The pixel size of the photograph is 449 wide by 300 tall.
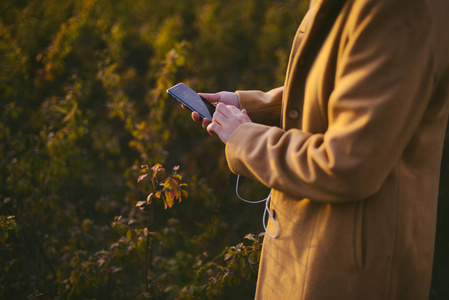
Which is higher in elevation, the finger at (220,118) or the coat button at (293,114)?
the finger at (220,118)

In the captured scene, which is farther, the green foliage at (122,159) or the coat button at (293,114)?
the green foliage at (122,159)

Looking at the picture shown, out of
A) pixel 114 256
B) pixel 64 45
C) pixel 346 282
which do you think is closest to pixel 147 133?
pixel 114 256

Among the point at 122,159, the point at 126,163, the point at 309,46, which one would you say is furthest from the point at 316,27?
the point at 126,163

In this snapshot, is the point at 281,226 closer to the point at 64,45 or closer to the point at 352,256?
the point at 352,256

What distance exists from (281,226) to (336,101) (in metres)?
0.50

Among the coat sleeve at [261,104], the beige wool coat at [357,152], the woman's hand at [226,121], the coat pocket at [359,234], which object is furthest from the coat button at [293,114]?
the coat sleeve at [261,104]

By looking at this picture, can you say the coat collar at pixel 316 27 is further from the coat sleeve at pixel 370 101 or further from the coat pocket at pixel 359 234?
the coat pocket at pixel 359 234

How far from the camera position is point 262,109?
1.67m

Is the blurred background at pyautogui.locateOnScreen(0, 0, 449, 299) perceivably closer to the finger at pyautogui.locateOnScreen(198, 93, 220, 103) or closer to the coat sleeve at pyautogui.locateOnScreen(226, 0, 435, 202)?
the finger at pyautogui.locateOnScreen(198, 93, 220, 103)

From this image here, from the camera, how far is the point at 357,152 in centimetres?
96

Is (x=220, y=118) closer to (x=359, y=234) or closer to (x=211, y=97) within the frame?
(x=211, y=97)

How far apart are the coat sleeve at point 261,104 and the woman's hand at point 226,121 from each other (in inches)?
13.8

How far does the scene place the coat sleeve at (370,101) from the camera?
926 millimetres

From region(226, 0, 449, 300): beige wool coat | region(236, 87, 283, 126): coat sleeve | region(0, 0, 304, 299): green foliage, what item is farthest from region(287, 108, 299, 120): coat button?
region(0, 0, 304, 299): green foliage
